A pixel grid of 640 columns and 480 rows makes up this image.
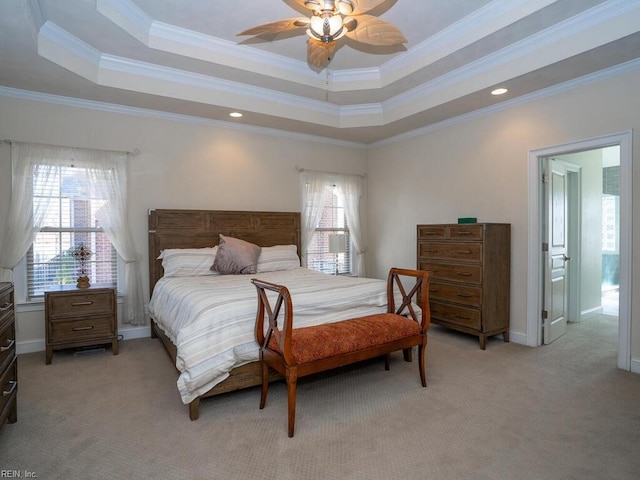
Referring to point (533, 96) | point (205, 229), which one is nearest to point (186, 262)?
point (205, 229)

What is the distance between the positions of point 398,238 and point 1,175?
4.96m

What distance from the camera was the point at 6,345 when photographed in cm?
224

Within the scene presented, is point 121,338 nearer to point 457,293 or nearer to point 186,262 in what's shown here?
point 186,262

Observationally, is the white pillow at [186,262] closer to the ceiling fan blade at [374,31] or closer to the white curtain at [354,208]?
the white curtain at [354,208]

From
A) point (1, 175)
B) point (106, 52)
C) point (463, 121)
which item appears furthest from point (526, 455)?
point (1, 175)

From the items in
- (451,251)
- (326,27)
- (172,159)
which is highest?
(326,27)

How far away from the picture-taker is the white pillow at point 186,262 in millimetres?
4117

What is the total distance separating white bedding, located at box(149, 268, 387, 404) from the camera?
8.05 ft

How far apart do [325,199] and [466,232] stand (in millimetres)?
2428

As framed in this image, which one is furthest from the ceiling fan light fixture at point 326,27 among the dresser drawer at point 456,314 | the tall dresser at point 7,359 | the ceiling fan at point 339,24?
the dresser drawer at point 456,314

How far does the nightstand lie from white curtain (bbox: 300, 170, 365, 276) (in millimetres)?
2660

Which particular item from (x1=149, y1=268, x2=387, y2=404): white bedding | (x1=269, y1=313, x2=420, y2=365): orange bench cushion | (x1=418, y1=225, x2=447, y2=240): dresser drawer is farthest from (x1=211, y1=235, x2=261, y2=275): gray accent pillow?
(x1=418, y1=225, x2=447, y2=240): dresser drawer

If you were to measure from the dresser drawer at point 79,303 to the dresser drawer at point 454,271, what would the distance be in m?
3.60

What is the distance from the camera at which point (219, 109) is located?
14.3 feet
